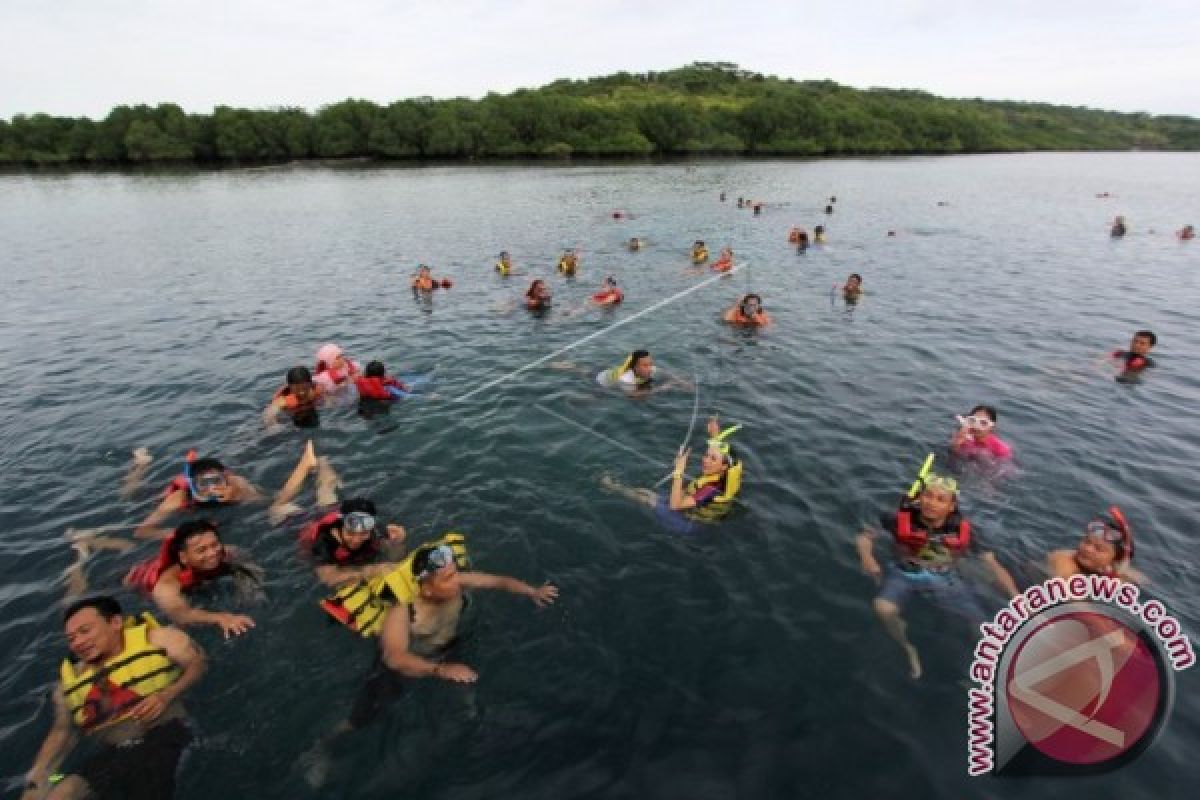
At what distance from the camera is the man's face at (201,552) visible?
7770 mm

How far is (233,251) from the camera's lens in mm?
33812

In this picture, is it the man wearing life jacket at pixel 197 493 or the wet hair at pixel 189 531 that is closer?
the wet hair at pixel 189 531

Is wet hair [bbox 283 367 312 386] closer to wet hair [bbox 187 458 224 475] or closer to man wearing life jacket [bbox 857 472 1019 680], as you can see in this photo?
wet hair [bbox 187 458 224 475]

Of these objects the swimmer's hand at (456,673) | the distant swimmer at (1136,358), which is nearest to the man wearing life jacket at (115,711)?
the swimmer's hand at (456,673)

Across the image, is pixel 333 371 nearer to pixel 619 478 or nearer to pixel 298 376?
pixel 298 376

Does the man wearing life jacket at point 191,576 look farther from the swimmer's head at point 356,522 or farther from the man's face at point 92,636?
the swimmer's head at point 356,522

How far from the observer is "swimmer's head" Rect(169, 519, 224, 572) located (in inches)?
306

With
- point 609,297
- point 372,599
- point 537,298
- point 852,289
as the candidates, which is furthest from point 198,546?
point 852,289

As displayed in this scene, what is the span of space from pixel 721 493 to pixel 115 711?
26.7ft

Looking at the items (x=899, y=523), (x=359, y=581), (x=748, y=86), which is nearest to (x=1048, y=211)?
(x=899, y=523)

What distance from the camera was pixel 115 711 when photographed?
638cm

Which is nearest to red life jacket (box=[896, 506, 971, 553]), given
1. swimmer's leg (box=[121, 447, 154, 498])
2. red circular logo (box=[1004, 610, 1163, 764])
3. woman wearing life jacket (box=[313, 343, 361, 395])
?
red circular logo (box=[1004, 610, 1163, 764])

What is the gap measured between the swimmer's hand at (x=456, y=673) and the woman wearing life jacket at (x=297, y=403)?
8194mm

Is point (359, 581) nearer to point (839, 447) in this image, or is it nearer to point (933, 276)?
point (839, 447)
